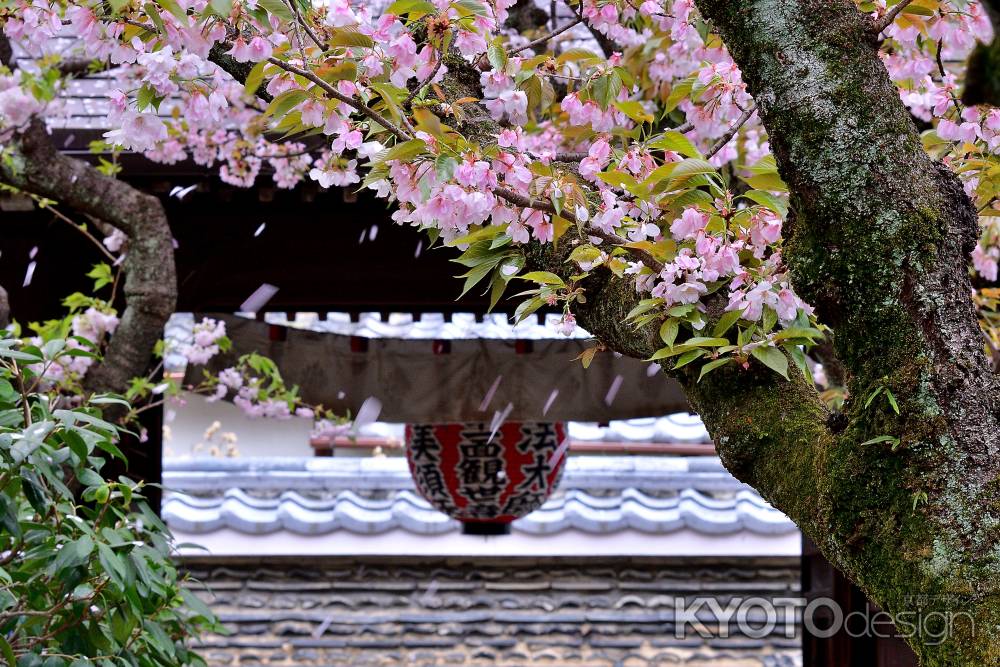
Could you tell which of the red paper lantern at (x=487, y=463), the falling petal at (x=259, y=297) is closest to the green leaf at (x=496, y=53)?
the falling petal at (x=259, y=297)

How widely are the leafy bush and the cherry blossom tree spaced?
0.62 meters

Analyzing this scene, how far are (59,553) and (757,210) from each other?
137 cm

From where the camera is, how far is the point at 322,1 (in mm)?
1704

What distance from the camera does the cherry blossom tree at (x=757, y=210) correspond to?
126 cm

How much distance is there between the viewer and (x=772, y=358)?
1.50 m

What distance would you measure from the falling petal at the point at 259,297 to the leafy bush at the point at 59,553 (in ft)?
5.24

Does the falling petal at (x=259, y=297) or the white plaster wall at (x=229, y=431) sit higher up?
the falling petal at (x=259, y=297)

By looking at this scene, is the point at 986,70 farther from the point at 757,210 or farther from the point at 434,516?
the point at 434,516

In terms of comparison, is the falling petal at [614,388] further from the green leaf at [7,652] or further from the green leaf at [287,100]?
the green leaf at [287,100]

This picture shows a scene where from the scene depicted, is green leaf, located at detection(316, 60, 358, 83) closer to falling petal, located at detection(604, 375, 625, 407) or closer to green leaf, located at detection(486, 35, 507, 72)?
green leaf, located at detection(486, 35, 507, 72)

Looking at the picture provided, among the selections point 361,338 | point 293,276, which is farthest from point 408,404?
point 293,276

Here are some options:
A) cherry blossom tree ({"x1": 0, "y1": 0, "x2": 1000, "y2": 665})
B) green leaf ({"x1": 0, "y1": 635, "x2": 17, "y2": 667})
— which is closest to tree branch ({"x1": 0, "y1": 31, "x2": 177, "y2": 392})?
cherry blossom tree ({"x1": 0, "y1": 0, "x2": 1000, "y2": 665})

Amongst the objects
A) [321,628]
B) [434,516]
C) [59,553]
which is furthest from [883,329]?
[321,628]

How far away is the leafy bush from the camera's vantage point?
183 centimetres
